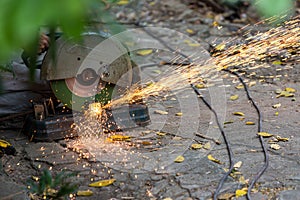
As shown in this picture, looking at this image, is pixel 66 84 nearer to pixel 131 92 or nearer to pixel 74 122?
pixel 74 122

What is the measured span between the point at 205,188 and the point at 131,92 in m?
1.12

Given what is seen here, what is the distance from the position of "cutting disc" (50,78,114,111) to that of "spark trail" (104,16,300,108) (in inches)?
38.6

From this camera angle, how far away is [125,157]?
3391 millimetres

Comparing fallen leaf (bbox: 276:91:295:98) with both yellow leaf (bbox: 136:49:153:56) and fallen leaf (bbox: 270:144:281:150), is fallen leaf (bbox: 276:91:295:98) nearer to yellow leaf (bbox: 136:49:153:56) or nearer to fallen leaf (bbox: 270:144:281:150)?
fallen leaf (bbox: 270:144:281:150)

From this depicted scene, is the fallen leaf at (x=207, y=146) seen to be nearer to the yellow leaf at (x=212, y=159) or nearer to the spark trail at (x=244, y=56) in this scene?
the yellow leaf at (x=212, y=159)

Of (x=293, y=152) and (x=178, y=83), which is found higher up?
(x=178, y=83)

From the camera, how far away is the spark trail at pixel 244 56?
4844mm

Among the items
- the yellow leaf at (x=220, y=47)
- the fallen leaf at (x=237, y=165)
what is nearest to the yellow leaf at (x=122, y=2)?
the yellow leaf at (x=220, y=47)

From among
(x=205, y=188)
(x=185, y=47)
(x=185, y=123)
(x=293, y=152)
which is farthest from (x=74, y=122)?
(x=185, y=47)

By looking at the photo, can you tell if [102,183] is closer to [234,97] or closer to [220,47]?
[234,97]

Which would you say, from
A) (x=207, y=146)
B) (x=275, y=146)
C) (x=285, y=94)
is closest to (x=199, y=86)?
(x=285, y=94)

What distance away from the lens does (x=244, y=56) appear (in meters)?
5.22

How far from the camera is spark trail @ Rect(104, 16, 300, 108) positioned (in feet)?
15.9

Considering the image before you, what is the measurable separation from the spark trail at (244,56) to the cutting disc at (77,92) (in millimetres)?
981
